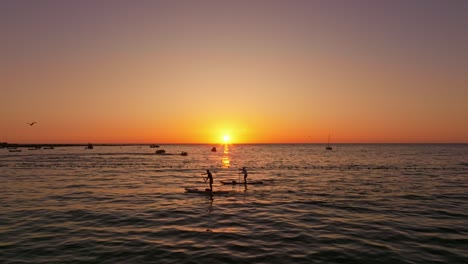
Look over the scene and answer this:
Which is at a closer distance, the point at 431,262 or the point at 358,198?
the point at 431,262

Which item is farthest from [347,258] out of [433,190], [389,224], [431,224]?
[433,190]

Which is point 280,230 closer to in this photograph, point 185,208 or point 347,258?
point 347,258

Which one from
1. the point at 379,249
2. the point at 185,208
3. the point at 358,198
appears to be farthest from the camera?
the point at 358,198

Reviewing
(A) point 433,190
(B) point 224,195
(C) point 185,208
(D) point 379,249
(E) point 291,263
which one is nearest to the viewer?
(E) point 291,263

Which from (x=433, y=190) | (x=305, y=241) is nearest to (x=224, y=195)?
(x=305, y=241)

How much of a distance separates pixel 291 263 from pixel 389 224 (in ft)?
35.8

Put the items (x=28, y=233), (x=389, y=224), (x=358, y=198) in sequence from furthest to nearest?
(x=358, y=198) < (x=389, y=224) < (x=28, y=233)

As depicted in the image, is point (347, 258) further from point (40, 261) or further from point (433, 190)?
point (433, 190)

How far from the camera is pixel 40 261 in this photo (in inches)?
622

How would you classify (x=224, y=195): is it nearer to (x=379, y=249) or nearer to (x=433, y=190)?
(x=379, y=249)

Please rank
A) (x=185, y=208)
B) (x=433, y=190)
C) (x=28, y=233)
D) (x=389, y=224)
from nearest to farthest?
(x=28, y=233) < (x=389, y=224) < (x=185, y=208) < (x=433, y=190)

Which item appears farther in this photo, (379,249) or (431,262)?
(379,249)

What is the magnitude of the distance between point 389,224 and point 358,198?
11.4 m

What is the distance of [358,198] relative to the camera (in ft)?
112
